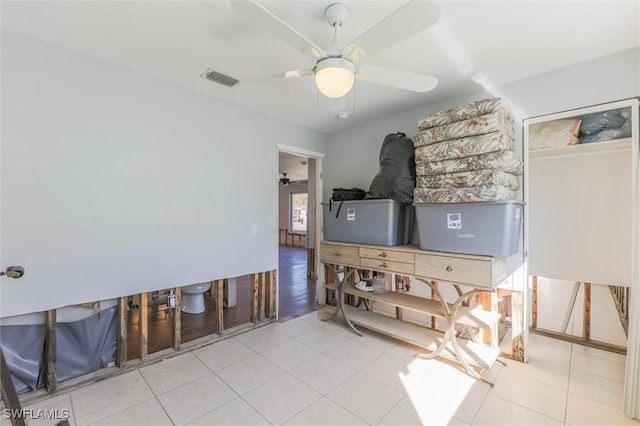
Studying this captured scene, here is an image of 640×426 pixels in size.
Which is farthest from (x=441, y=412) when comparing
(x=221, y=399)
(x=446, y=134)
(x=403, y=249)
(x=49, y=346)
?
(x=49, y=346)

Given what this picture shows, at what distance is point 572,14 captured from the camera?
169 cm

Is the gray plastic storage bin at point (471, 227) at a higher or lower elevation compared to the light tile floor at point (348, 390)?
higher

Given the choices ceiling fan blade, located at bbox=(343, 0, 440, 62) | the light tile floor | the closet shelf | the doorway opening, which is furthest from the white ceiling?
the light tile floor

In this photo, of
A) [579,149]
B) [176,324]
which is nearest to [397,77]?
[579,149]

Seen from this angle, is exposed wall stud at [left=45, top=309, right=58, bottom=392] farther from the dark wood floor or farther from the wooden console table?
the wooden console table

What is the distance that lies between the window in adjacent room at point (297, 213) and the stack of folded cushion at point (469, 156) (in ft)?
26.5

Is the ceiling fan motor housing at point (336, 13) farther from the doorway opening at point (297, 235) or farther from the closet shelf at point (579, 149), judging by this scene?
the closet shelf at point (579, 149)

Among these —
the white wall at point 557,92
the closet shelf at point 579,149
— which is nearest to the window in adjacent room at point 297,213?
the white wall at point 557,92

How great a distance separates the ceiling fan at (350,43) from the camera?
1.21 m

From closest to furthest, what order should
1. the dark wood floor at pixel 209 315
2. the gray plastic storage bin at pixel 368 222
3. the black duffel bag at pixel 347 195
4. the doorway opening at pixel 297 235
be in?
the gray plastic storage bin at pixel 368 222 < the dark wood floor at pixel 209 315 < the black duffel bag at pixel 347 195 < the doorway opening at pixel 297 235

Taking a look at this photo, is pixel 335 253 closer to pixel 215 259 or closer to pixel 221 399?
pixel 215 259

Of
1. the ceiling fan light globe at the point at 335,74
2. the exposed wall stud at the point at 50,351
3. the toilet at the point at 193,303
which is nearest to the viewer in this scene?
the ceiling fan light globe at the point at 335,74

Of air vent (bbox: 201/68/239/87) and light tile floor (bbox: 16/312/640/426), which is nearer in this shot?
light tile floor (bbox: 16/312/640/426)

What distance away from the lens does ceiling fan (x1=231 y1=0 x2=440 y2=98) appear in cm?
121
